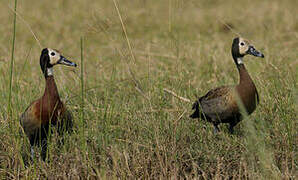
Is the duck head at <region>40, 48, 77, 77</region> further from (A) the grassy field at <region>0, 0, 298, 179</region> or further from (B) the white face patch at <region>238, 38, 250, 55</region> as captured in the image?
(B) the white face patch at <region>238, 38, 250, 55</region>

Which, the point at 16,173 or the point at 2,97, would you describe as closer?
the point at 16,173

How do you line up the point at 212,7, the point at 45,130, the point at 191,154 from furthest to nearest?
the point at 212,7 → the point at 45,130 → the point at 191,154

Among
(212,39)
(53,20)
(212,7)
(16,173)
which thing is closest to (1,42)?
(53,20)

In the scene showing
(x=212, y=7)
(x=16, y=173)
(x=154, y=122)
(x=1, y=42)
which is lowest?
(x=16, y=173)

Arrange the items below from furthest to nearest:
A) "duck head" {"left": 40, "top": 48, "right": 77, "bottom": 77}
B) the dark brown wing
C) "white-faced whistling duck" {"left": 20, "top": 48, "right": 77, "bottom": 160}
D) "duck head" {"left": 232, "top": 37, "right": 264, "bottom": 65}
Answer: "duck head" {"left": 232, "top": 37, "right": 264, "bottom": 65}, the dark brown wing, "duck head" {"left": 40, "top": 48, "right": 77, "bottom": 77}, "white-faced whistling duck" {"left": 20, "top": 48, "right": 77, "bottom": 160}

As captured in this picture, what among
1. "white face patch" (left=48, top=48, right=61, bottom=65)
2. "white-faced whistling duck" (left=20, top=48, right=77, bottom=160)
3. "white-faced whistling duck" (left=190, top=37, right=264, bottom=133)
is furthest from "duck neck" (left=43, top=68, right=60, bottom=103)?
"white-faced whistling duck" (left=190, top=37, right=264, bottom=133)

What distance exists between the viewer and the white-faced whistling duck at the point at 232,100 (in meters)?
4.37

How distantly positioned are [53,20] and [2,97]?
17.0 feet

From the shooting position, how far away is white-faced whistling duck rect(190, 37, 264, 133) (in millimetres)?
4367

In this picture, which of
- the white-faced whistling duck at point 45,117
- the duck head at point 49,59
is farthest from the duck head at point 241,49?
the white-faced whistling duck at point 45,117

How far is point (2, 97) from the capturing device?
15.7ft

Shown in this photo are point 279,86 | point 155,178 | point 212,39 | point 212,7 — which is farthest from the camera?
point 212,7

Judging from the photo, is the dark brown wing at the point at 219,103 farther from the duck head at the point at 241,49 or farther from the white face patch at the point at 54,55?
the white face patch at the point at 54,55

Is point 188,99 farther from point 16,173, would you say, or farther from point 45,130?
point 16,173
